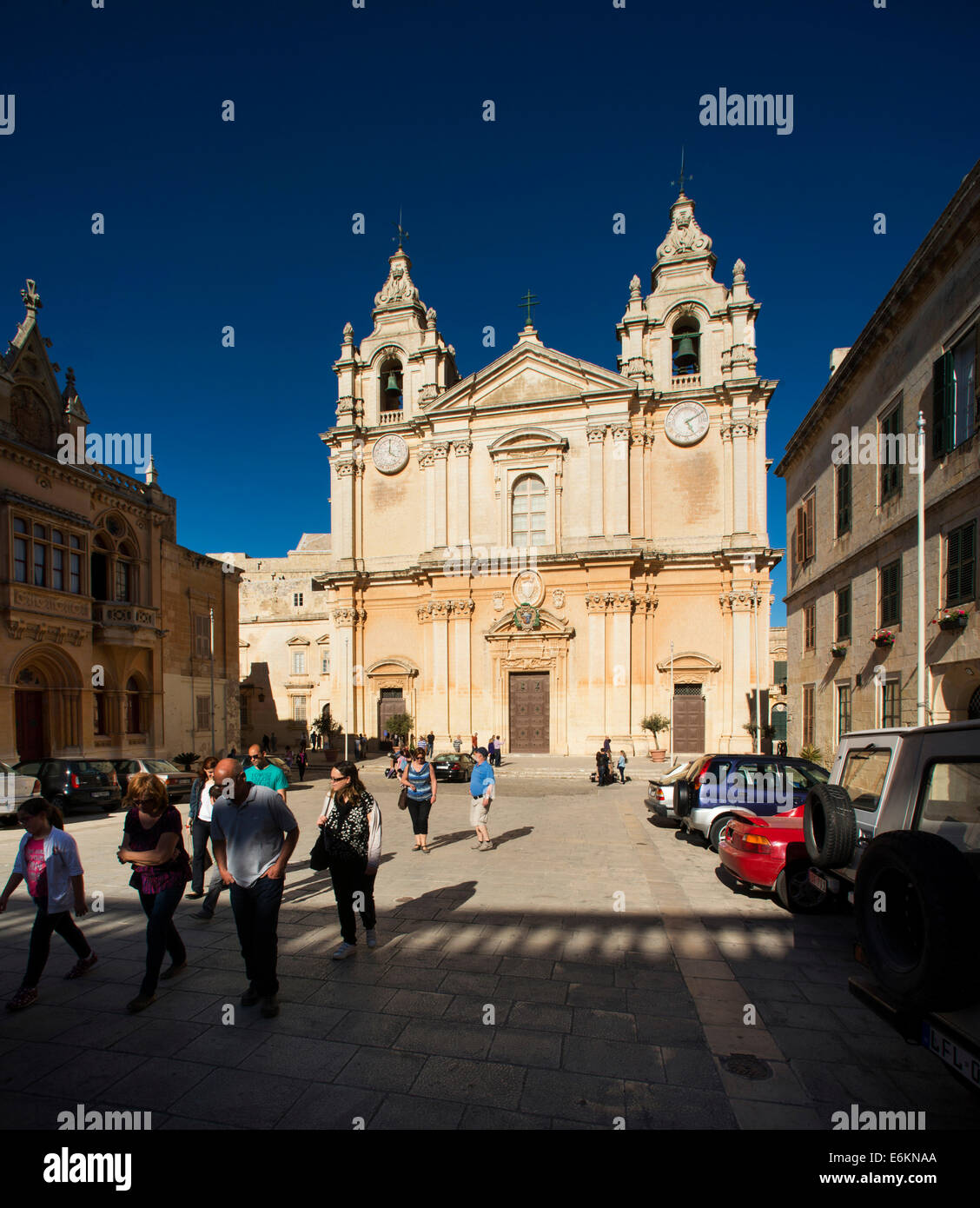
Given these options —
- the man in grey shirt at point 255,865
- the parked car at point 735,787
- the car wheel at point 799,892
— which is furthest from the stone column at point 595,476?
the man in grey shirt at point 255,865

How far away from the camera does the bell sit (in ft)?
104

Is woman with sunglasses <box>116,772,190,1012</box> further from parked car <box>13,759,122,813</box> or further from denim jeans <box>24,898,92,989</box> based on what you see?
parked car <box>13,759,122,813</box>

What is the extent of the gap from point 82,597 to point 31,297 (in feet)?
35.1

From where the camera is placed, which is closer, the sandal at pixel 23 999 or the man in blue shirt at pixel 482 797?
the sandal at pixel 23 999

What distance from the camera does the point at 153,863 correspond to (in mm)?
4934

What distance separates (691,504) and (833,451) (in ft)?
40.4

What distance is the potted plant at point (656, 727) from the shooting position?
26266mm

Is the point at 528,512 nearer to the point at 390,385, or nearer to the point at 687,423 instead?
the point at 687,423

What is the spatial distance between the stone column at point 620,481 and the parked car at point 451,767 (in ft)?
43.1

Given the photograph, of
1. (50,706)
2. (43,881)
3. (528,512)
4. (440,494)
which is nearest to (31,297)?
(50,706)

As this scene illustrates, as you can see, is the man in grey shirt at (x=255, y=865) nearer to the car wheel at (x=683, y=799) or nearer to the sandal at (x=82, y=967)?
the sandal at (x=82, y=967)

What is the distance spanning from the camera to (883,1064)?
4137 mm

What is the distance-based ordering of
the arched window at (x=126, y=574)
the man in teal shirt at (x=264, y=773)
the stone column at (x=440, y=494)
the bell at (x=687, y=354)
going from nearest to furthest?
the man in teal shirt at (x=264, y=773) → the arched window at (x=126, y=574) → the bell at (x=687, y=354) → the stone column at (x=440, y=494)
